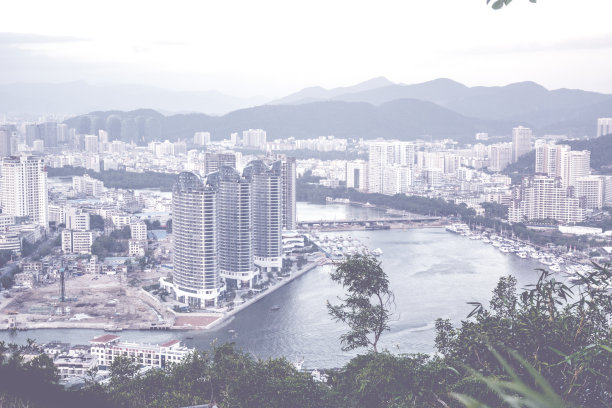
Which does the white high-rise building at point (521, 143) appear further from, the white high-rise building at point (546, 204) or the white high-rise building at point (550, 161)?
the white high-rise building at point (546, 204)


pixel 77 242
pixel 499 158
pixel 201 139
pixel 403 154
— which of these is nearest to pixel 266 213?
pixel 77 242

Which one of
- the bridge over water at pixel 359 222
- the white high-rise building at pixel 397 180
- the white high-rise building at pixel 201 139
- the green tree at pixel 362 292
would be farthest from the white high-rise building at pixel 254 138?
the green tree at pixel 362 292

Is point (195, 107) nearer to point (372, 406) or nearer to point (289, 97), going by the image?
point (289, 97)

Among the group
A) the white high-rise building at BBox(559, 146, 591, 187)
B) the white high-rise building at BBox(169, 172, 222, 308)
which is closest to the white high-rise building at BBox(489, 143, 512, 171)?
the white high-rise building at BBox(559, 146, 591, 187)

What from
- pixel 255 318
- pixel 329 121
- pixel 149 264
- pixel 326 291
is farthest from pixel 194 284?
pixel 329 121

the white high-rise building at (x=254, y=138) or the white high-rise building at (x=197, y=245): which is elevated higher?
the white high-rise building at (x=254, y=138)

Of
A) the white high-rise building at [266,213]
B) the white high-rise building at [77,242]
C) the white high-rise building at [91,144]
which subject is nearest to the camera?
the white high-rise building at [266,213]

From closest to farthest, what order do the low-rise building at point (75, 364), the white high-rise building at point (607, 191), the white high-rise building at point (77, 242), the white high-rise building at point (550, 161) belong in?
the low-rise building at point (75, 364)
the white high-rise building at point (77, 242)
the white high-rise building at point (607, 191)
the white high-rise building at point (550, 161)

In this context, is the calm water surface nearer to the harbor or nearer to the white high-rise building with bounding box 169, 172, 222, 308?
the harbor
